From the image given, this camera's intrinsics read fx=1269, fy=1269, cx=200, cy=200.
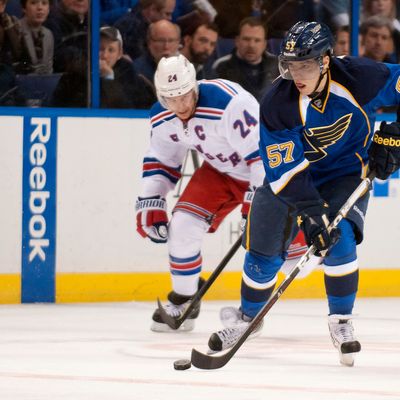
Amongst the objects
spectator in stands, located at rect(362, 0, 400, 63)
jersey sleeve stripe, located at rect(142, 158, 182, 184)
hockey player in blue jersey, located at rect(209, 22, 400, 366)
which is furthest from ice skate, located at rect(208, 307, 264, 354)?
spectator in stands, located at rect(362, 0, 400, 63)

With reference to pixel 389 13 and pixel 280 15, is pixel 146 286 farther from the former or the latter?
pixel 389 13

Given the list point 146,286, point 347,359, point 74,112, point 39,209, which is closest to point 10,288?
point 39,209

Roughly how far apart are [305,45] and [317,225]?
1.78 ft

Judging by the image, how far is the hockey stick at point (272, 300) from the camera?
12.1 feet

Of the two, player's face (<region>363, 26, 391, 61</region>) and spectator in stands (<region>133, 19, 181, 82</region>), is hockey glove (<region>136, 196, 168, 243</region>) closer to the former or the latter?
spectator in stands (<region>133, 19, 181, 82</region>)

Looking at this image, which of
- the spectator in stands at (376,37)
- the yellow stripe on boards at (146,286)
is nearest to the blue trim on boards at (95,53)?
the yellow stripe on boards at (146,286)

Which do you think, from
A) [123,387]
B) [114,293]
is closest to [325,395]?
[123,387]

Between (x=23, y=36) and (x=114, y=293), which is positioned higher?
(x=23, y=36)

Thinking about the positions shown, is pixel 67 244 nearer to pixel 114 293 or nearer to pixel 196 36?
pixel 114 293

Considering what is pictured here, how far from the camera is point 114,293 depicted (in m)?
5.89

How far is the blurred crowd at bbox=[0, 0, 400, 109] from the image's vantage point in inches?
230

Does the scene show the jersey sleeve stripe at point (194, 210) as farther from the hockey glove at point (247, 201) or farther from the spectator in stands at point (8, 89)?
the spectator in stands at point (8, 89)

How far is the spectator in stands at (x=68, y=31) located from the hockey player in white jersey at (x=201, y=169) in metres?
1.12

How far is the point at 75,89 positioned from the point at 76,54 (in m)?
0.16
